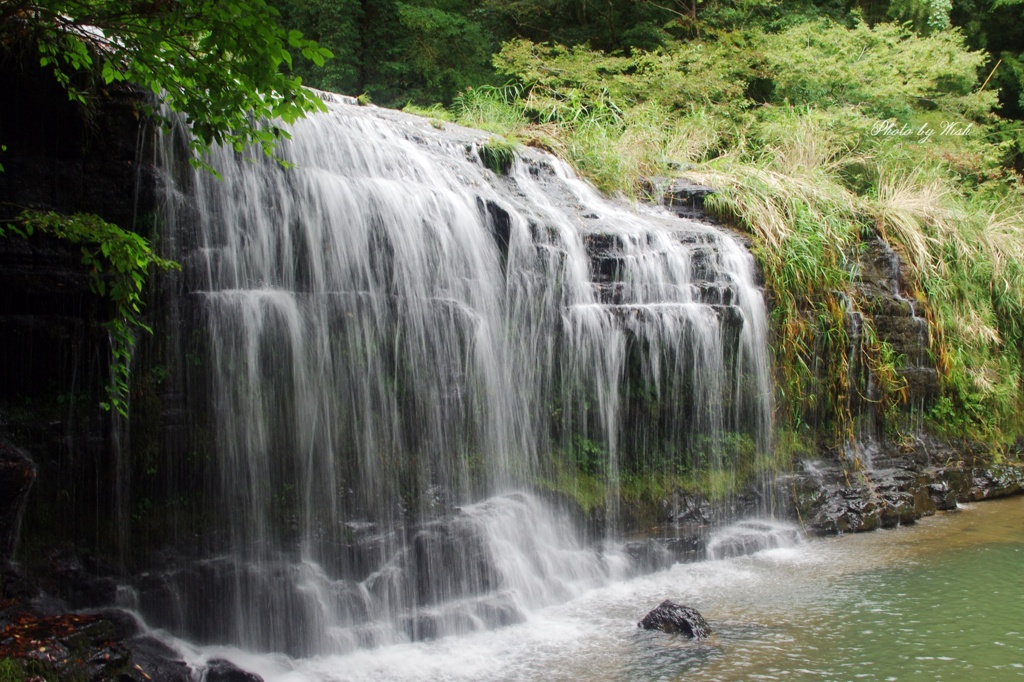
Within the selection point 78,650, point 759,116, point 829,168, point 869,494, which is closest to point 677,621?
point 78,650

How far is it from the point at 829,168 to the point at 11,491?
400 inches

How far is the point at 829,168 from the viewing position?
1110 centimetres

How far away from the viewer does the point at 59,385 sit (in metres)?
4.83

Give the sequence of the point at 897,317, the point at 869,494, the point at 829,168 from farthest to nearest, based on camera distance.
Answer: the point at 829,168 → the point at 897,317 → the point at 869,494

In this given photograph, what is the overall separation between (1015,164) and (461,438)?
1701 centimetres

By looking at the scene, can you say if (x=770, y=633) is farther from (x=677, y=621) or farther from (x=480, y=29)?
(x=480, y=29)

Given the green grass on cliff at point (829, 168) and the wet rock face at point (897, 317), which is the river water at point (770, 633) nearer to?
the green grass on cliff at point (829, 168)

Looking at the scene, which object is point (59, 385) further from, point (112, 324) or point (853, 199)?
point (853, 199)

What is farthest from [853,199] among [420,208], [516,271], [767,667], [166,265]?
[166,265]

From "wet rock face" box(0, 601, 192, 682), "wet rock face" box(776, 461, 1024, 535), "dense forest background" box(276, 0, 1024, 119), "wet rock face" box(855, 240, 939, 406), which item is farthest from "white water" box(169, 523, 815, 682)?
"dense forest background" box(276, 0, 1024, 119)

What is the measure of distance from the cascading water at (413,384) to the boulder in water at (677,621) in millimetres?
941

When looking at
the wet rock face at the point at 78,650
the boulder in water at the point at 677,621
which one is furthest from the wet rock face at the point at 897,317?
the wet rock face at the point at 78,650

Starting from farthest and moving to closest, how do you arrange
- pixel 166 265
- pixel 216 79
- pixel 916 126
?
pixel 916 126 → pixel 166 265 → pixel 216 79

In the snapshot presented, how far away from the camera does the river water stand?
4.68 metres
